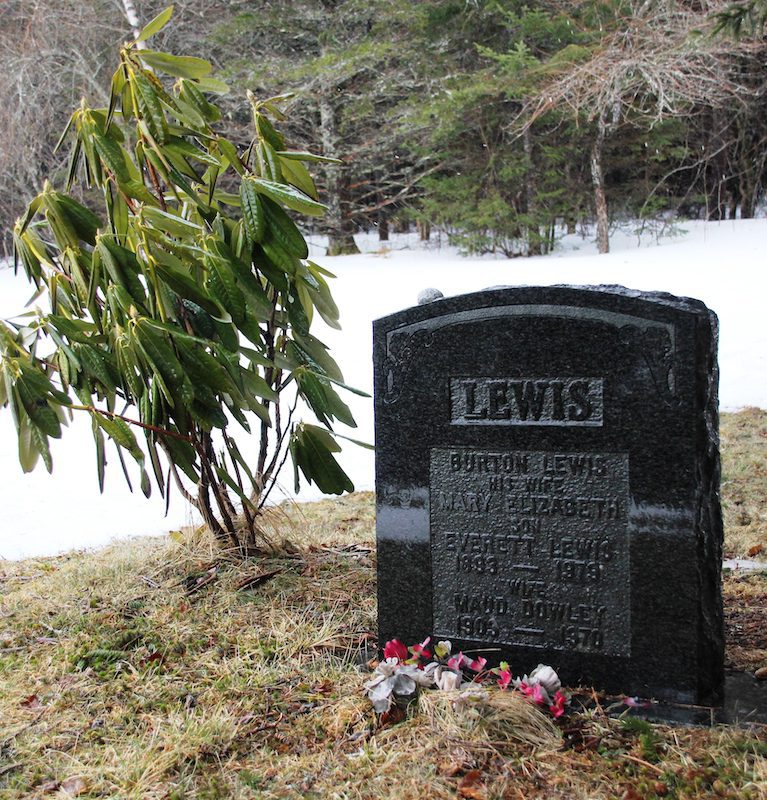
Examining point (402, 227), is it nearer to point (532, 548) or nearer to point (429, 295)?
point (429, 295)

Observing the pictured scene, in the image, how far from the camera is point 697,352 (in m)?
2.45

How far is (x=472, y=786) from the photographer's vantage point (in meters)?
2.20

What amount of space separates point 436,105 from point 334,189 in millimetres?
3449

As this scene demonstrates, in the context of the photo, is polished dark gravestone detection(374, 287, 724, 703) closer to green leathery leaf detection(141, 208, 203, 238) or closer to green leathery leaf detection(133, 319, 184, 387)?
green leathery leaf detection(133, 319, 184, 387)

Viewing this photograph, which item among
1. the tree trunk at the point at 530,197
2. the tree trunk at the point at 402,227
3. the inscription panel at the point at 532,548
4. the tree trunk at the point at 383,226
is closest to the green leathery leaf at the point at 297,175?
the inscription panel at the point at 532,548

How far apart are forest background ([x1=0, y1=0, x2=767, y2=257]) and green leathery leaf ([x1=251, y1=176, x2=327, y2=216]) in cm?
1095

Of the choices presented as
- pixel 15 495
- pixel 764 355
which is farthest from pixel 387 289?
Answer: pixel 15 495

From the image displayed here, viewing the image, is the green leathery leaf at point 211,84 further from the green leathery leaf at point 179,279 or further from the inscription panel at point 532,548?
the inscription panel at point 532,548

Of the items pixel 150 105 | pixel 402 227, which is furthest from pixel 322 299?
Answer: pixel 402 227

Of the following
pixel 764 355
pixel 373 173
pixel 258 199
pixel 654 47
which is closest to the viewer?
pixel 258 199

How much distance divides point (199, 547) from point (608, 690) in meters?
1.95

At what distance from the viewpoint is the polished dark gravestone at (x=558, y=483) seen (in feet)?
8.24

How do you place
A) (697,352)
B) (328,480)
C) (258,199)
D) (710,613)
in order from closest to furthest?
(697,352) < (710,613) < (258,199) < (328,480)

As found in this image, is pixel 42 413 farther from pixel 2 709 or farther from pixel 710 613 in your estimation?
pixel 710 613
